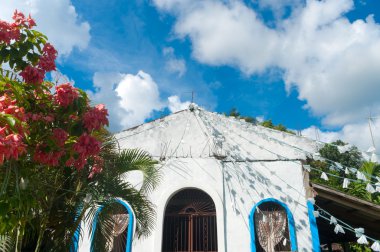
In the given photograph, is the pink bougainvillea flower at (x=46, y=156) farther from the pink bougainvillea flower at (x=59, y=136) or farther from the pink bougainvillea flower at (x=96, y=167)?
the pink bougainvillea flower at (x=96, y=167)

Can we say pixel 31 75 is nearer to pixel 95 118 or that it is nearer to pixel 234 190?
pixel 95 118

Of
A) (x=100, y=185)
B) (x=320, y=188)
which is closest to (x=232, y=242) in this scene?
(x=320, y=188)

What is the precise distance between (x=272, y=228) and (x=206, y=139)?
2.83 m

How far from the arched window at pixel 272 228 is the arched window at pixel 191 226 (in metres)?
1.00

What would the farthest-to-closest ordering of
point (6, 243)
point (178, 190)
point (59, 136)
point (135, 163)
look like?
point (178, 190)
point (135, 163)
point (6, 243)
point (59, 136)

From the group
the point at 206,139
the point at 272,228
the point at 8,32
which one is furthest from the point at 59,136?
the point at 272,228

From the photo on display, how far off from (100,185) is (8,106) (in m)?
2.54

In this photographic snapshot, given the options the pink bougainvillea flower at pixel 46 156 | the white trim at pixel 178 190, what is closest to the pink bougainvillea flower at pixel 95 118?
the pink bougainvillea flower at pixel 46 156

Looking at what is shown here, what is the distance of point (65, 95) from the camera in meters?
3.52

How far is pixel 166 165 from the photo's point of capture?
877 centimetres

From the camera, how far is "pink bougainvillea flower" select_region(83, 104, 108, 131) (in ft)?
11.4

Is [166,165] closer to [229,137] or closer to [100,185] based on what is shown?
[229,137]

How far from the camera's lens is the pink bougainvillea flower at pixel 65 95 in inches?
139

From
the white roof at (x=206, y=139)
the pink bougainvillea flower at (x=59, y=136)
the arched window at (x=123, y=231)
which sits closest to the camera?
the pink bougainvillea flower at (x=59, y=136)
